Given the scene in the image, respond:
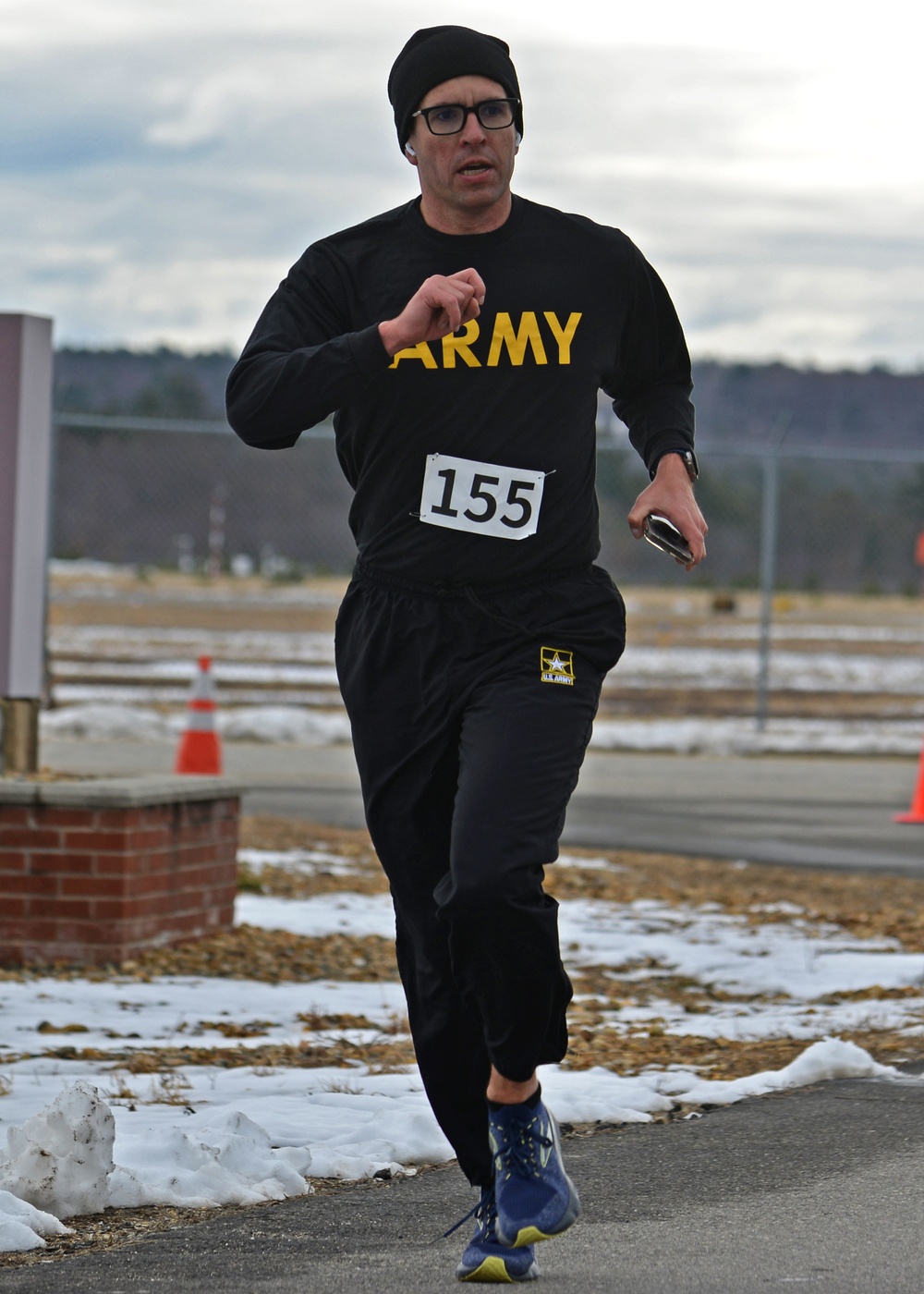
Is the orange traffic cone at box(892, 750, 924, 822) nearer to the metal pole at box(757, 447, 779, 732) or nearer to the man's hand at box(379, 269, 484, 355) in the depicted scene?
the metal pole at box(757, 447, 779, 732)

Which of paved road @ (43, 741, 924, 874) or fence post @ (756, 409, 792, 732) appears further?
fence post @ (756, 409, 792, 732)

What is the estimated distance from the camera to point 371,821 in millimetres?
3463

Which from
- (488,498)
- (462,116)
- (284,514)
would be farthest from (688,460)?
(284,514)

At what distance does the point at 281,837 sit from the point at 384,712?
6790mm

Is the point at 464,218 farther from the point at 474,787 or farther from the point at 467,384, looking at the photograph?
the point at 474,787

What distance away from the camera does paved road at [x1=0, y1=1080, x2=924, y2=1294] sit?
331 cm

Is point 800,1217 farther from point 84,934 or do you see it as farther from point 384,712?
point 84,934

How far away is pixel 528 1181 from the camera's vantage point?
3283mm

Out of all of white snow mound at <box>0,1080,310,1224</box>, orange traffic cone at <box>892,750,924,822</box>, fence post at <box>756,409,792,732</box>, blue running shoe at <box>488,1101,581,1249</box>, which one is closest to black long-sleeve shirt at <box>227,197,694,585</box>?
blue running shoe at <box>488,1101,581,1249</box>

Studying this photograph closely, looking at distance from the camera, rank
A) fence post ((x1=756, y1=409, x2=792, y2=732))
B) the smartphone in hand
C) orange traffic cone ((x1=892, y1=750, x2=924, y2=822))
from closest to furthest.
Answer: the smartphone in hand
orange traffic cone ((x1=892, y1=750, x2=924, y2=822))
fence post ((x1=756, y1=409, x2=792, y2=732))

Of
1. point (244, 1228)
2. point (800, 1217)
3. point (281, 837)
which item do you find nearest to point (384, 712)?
point (244, 1228)

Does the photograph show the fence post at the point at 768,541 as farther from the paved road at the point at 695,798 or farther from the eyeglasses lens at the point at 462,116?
the eyeglasses lens at the point at 462,116

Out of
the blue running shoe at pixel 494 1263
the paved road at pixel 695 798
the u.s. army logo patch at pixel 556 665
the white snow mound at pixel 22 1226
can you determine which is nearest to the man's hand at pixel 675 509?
the u.s. army logo patch at pixel 556 665

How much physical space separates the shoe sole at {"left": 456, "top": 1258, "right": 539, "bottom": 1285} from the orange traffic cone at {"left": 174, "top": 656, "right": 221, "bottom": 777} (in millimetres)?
7122
